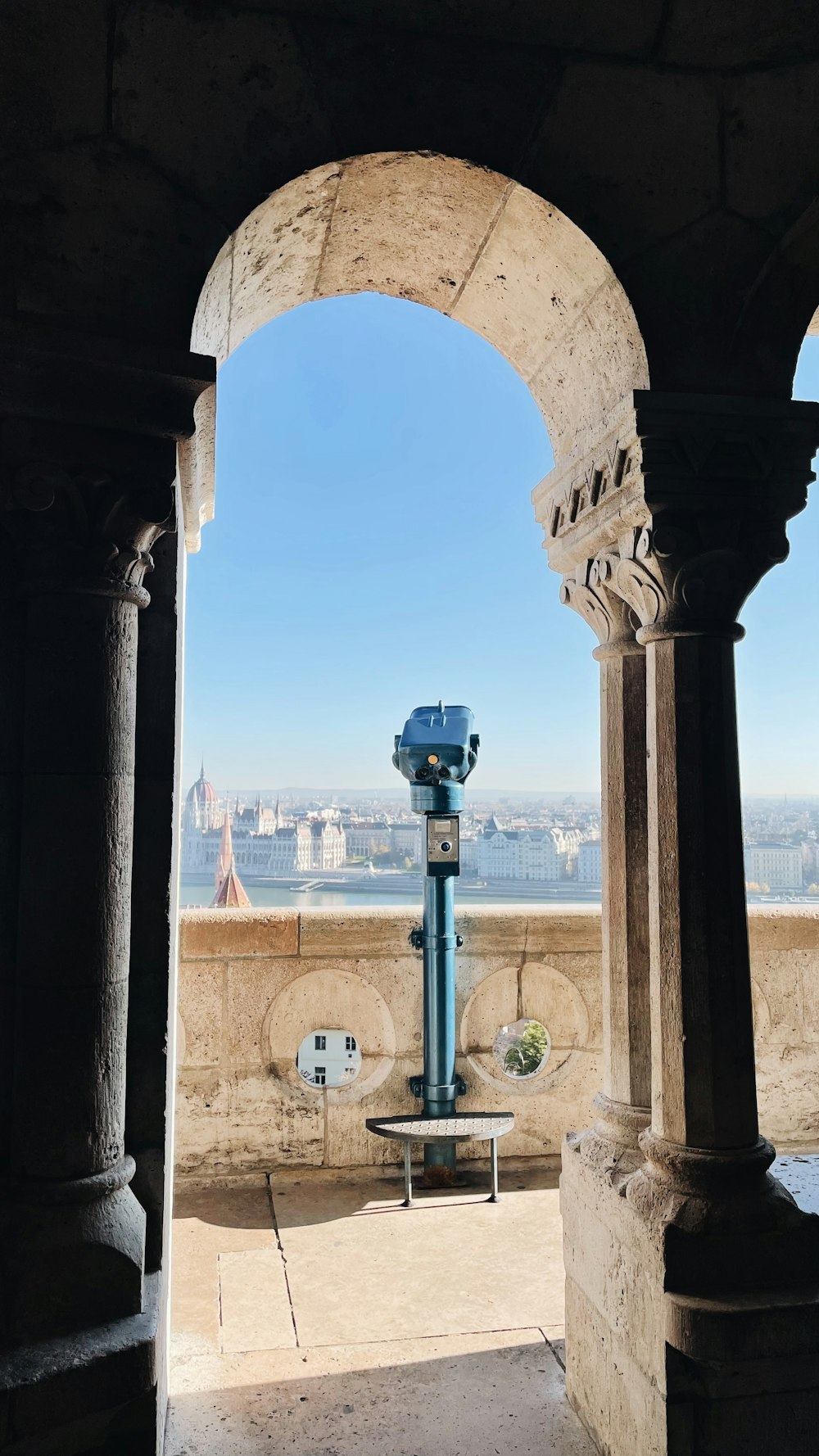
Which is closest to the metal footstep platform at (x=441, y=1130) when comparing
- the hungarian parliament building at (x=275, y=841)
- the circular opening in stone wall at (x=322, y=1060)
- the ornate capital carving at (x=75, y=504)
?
the circular opening in stone wall at (x=322, y=1060)

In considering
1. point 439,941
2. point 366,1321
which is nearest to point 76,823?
point 366,1321

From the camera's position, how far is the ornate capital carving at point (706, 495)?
5.60 ft

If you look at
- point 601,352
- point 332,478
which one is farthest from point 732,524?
point 332,478

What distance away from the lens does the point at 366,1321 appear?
2328 mm

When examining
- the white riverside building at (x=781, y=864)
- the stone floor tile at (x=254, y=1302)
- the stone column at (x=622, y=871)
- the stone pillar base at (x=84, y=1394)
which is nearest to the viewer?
the stone pillar base at (x=84, y=1394)

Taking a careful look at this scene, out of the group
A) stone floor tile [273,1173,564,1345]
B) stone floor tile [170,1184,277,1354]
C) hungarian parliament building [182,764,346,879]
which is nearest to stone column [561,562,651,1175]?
stone floor tile [273,1173,564,1345]

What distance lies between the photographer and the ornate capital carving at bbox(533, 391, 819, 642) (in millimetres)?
1706

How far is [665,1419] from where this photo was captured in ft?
5.02

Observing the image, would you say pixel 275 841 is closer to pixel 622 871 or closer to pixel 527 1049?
pixel 527 1049

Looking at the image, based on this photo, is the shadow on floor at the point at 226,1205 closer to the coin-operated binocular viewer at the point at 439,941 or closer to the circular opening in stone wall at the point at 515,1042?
the coin-operated binocular viewer at the point at 439,941

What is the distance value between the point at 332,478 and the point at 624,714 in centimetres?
3962

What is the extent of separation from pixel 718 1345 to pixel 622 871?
2.82 ft

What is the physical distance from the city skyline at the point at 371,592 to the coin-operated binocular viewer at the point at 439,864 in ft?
96.4

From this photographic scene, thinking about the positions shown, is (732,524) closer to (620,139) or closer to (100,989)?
(620,139)
